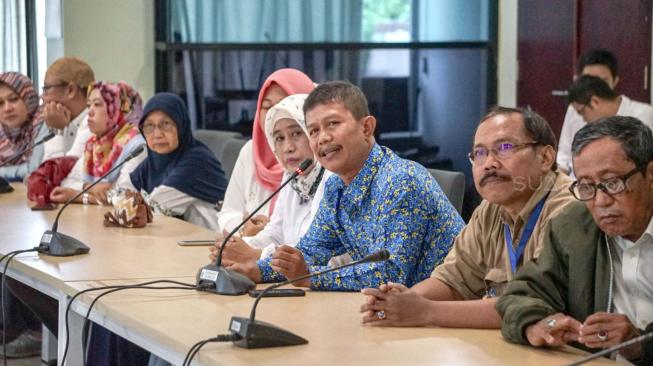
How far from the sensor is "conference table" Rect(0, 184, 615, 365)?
221 cm

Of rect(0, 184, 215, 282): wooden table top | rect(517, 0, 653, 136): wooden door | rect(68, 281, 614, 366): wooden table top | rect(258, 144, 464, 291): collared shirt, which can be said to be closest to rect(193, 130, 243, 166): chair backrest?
rect(0, 184, 215, 282): wooden table top

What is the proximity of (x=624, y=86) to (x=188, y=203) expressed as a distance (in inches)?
135

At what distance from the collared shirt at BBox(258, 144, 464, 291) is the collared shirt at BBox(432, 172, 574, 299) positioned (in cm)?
12

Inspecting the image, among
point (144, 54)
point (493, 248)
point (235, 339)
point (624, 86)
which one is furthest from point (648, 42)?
point (235, 339)

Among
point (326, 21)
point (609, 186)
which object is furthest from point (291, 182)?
point (326, 21)

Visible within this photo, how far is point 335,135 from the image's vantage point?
301 cm

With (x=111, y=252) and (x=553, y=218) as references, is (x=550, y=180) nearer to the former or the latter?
(x=553, y=218)

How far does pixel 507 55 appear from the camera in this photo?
8.03m

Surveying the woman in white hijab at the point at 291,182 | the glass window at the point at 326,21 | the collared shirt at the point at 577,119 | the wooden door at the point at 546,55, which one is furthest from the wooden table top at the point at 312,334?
the wooden door at the point at 546,55

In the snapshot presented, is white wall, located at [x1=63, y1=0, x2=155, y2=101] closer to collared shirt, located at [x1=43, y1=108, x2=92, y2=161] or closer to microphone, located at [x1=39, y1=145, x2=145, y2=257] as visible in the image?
collared shirt, located at [x1=43, y1=108, x2=92, y2=161]

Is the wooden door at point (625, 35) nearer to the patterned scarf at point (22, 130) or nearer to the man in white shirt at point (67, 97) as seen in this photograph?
the man in white shirt at point (67, 97)

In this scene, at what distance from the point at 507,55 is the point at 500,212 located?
5519mm

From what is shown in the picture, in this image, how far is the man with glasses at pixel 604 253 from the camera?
7.36 feet

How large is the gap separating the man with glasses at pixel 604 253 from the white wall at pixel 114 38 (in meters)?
5.35
